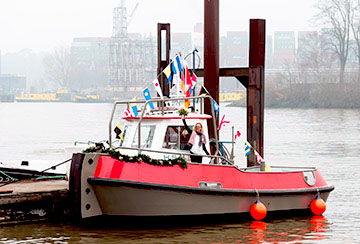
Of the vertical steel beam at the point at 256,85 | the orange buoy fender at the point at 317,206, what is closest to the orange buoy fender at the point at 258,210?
the orange buoy fender at the point at 317,206

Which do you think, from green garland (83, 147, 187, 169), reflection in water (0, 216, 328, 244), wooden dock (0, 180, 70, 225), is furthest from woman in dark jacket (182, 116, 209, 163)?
wooden dock (0, 180, 70, 225)

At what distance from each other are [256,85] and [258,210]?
4015 mm

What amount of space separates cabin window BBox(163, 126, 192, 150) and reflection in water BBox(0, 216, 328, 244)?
67.1 inches

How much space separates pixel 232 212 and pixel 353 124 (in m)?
47.2

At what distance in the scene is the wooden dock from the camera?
1487cm

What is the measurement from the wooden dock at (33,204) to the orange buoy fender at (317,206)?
18.3ft

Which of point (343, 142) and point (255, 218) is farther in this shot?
point (343, 142)

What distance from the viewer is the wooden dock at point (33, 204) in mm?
14867

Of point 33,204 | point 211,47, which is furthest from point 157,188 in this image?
point 211,47

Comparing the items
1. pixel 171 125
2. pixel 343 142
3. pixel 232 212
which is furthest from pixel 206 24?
pixel 343 142

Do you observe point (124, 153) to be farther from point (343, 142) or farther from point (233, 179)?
point (343, 142)

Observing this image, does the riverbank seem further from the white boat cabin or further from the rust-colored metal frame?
the white boat cabin

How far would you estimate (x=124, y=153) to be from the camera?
Answer: 50.1 ft

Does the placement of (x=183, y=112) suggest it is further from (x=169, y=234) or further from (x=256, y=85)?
(x=256, y=85)
